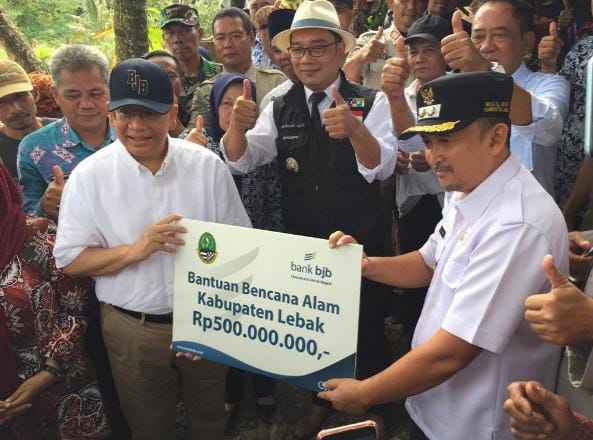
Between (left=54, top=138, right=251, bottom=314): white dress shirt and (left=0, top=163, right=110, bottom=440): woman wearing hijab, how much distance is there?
18 cm

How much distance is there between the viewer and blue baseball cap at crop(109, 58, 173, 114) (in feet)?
7.91

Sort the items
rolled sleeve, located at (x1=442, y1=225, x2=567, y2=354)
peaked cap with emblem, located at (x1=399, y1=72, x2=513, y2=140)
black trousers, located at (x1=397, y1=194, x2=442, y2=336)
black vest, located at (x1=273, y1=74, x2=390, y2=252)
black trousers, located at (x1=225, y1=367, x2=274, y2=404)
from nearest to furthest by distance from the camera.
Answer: rolled sleeve, located at (x1=442, y1=225, x2=567, y2=354)
peaked cap with emblem, located at (x1=399, y1=72, x2=513, y2=140)
black vest, located at (x1=273, y1=74, x2=390, y2=252)
black trousers, located at (x1=225, y1=367, x2=274, y2=404)
black trousers, located at (x1=397, y1=194, x2=442, y2=336)

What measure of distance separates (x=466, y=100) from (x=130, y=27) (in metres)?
5.85

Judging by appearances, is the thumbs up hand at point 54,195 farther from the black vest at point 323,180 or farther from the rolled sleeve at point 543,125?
the rolled sleeve at point 543,125

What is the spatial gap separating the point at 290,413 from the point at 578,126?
2891 millimetres

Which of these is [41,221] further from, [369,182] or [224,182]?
[369,182]

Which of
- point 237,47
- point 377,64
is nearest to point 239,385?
point 237,47

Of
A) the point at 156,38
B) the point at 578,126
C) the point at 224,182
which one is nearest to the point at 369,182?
the point at 224,182

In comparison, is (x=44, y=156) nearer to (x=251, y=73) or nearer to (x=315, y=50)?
(x=315, y=50)

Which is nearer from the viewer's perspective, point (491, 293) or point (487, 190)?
point (491, 293)

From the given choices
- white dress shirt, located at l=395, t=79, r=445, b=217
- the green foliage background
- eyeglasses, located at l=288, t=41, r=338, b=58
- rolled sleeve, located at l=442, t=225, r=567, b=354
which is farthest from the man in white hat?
the green foliage background

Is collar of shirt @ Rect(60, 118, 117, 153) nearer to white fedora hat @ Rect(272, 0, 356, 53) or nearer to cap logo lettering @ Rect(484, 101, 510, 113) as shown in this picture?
white fedora hat @ Rect(272, 0, 356, 53)

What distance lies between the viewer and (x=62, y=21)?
897 inches

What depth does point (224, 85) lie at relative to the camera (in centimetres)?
348
